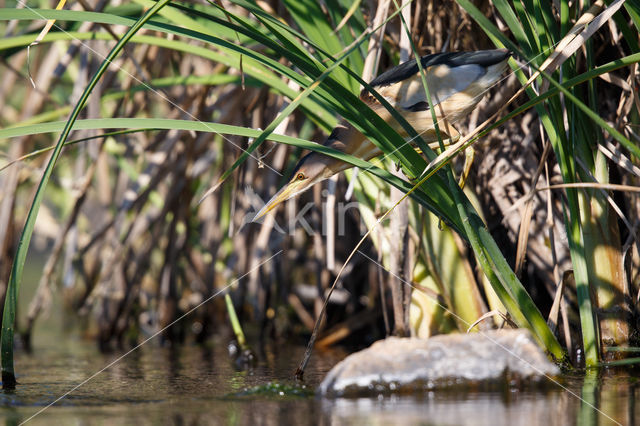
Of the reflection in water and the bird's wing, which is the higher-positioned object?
the bird's wing

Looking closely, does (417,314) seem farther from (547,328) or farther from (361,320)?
(361,320)

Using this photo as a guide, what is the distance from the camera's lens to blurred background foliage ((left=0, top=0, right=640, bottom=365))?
142 cm

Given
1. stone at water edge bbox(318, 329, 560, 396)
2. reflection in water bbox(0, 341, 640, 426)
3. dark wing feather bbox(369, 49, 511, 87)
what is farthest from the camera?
dark wing feather bbox(369, 49, 511, 87)

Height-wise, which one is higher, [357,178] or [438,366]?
[357,178]

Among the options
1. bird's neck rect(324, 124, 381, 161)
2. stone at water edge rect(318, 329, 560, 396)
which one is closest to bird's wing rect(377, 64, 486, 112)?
bird's neck rect(324, 124, 381, 161)

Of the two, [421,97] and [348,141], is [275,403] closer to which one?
[348,141]

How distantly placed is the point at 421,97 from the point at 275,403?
773 mm

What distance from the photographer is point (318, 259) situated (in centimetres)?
262

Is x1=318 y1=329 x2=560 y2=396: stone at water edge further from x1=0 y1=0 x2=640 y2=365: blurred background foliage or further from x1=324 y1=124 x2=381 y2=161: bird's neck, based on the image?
x1=324 y1=124 x2=381 y2=161: bird's neck

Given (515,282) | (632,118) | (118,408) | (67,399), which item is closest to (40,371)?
(67,399)

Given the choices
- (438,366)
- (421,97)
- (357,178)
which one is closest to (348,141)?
(421,97)

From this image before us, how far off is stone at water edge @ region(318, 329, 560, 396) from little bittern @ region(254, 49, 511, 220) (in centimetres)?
40

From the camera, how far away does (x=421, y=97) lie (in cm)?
167

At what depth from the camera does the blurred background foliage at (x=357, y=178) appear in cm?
142
